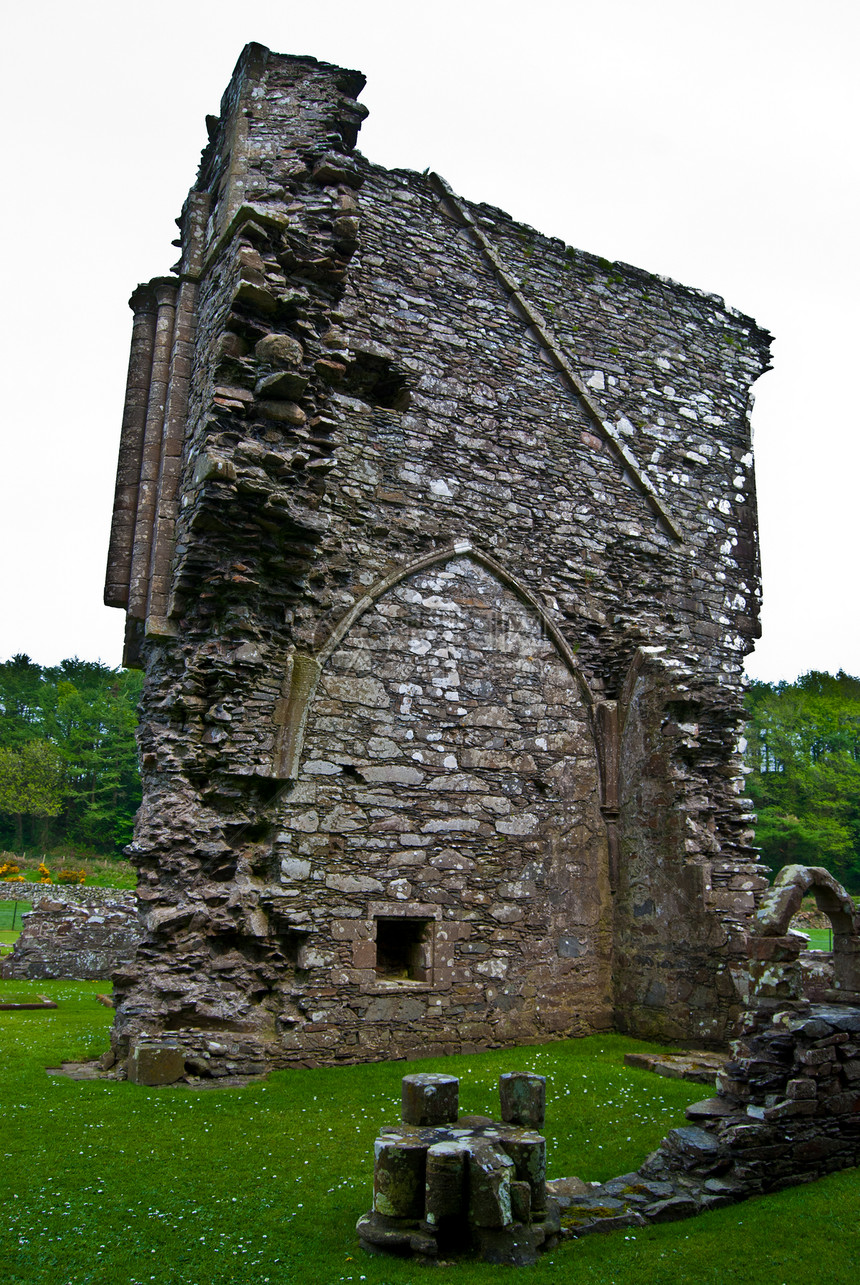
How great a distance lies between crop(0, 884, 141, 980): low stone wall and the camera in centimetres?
1427

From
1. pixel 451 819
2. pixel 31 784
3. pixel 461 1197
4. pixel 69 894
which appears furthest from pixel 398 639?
pixel 31 784

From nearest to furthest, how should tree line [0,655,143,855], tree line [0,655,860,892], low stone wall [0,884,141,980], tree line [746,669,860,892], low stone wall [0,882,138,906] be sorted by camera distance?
low stone wall [0,884,141,980] < low stone wall [0,882,138,906] < tree line [746,669,860,892] < tree line [0,655,860,892] < tree line [0,655,143,855]

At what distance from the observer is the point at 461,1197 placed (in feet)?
13.3

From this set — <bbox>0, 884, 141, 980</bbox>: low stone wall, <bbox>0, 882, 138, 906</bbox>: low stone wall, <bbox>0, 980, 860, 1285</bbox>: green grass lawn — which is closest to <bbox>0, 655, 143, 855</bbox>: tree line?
<bbox>0, 882, 138, 906</bbox>: low stone wall

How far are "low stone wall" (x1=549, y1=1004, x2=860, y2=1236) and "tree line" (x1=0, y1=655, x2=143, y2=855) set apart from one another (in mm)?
33896

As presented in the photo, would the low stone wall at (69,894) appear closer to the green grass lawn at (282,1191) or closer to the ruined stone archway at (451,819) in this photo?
the ruined stone archway at (451,819)

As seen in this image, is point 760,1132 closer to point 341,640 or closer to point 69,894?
point 341,640

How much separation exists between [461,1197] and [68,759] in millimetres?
42881

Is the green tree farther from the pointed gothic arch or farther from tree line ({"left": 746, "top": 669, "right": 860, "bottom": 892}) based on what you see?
the pointed gothic arch

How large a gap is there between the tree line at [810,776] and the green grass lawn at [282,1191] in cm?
3093

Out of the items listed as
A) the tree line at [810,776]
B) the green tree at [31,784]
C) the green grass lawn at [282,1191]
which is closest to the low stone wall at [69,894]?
the green grass lawn at [282,1191]

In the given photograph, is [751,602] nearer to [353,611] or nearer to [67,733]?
[353,611]

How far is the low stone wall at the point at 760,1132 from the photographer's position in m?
4.59

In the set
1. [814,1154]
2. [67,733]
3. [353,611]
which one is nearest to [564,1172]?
[814,1154]
